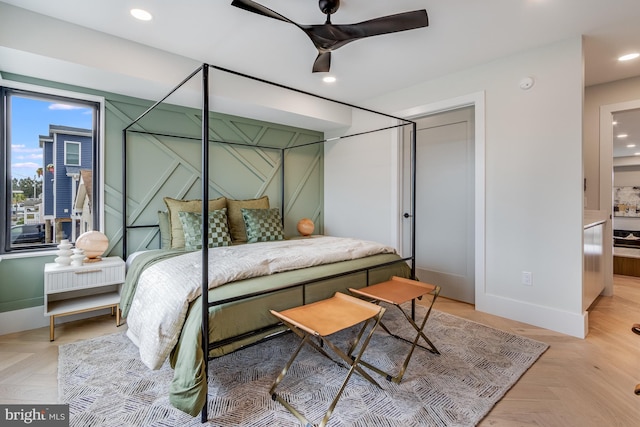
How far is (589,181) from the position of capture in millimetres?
3602

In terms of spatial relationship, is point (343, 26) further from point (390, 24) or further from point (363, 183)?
point (363, 183)

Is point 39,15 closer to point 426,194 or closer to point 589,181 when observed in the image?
point 426,194

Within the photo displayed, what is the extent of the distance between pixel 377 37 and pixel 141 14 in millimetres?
1794

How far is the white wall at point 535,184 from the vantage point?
259 centimetres

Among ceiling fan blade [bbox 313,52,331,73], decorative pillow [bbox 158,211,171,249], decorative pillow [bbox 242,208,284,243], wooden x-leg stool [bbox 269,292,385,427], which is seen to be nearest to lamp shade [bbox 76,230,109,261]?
decorative pillow [bbox 158,211,171,249]

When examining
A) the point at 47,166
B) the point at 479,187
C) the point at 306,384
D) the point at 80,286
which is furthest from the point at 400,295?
the point at 47,166

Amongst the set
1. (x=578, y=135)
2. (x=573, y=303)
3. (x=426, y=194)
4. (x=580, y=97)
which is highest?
(x=580, y=97)

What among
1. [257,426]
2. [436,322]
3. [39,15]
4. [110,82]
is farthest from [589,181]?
[39,15]

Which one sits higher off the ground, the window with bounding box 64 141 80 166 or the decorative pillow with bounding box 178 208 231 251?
the window with bounding box 64 141 80 166

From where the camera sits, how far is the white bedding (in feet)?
5.50

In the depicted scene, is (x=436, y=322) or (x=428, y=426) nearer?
(x=428, y=426)

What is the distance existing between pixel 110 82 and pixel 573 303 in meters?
4.42

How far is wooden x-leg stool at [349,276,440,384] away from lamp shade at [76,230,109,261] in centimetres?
223

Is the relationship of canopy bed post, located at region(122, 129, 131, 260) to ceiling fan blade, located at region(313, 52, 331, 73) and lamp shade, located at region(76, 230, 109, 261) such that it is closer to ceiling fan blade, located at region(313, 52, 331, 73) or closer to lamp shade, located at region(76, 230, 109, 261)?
lamp shade, located at region(76, 230, 109, 261)
